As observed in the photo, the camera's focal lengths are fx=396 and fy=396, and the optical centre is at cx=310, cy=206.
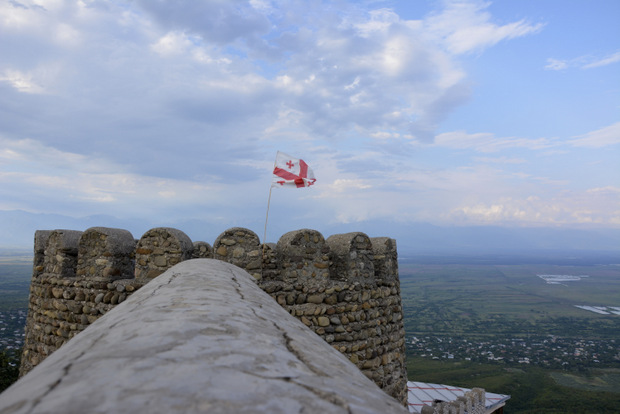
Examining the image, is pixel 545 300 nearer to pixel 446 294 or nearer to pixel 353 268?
pixel 446 294

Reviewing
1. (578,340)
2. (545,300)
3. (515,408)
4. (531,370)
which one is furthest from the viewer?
(545,300)

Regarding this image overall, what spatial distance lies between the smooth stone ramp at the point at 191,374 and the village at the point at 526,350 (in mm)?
49626

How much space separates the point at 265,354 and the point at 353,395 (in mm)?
314

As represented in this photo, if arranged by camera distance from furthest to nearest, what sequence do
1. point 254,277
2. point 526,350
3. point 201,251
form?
point 526,350
point 201,251
point 254,277

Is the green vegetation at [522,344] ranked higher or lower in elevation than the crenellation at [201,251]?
lower

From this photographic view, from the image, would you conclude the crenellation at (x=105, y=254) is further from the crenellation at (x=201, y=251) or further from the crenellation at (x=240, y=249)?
the crenellation at (x=240, y=249)

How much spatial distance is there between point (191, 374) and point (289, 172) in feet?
22.6

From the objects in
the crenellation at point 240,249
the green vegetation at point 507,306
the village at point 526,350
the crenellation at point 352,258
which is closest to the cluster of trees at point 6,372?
the crenellation at point 240,249

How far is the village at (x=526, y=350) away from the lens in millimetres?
47594

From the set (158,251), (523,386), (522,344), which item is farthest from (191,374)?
(522,344)

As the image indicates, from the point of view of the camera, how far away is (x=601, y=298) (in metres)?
112

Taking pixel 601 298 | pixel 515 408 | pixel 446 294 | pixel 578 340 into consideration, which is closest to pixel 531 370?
pixel 515 408

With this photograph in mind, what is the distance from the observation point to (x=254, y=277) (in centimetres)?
617

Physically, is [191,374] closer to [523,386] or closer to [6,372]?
[6,372]
